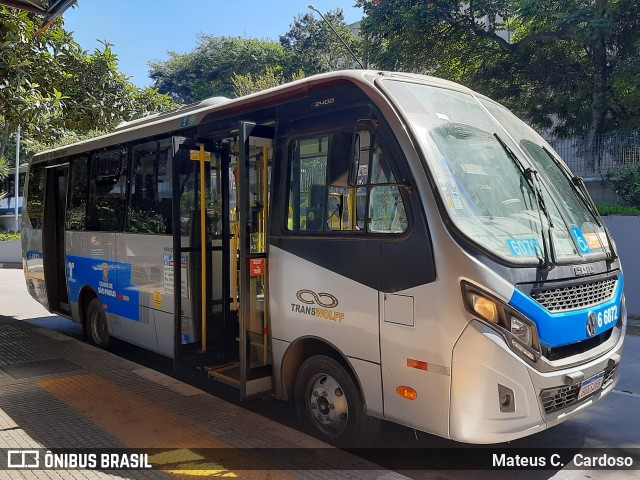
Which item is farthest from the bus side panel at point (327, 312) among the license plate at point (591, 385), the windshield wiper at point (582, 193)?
A: the windshield wiper at point (582, 193)

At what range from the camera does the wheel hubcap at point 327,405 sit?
Result: 14.6 feet

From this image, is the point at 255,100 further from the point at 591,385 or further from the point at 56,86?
the point at 56,86

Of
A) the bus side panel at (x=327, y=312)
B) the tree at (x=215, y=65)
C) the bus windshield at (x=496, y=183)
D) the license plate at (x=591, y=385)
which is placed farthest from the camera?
the tree at (x=215, y=65)

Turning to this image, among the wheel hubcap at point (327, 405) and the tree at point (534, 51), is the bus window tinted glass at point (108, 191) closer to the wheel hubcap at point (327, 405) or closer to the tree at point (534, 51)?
the wheel hubcap at point (327, 405)

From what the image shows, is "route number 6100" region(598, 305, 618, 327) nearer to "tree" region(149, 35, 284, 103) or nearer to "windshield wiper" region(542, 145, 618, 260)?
"windshield wiper" region(542, 145, 618, 260)

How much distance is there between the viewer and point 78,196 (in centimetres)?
864

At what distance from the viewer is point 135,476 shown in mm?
3877

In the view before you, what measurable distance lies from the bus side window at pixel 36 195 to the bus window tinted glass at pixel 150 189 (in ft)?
11.9

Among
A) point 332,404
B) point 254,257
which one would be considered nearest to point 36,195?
point 254,257

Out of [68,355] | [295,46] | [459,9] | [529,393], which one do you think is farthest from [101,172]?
[295,46]

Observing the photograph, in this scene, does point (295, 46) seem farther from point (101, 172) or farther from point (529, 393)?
point (529, 393)

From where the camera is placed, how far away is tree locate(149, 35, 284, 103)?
4641 cm

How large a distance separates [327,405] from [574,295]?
2.13 m

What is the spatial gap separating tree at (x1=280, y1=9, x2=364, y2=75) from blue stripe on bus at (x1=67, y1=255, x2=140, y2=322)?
32.1 m
